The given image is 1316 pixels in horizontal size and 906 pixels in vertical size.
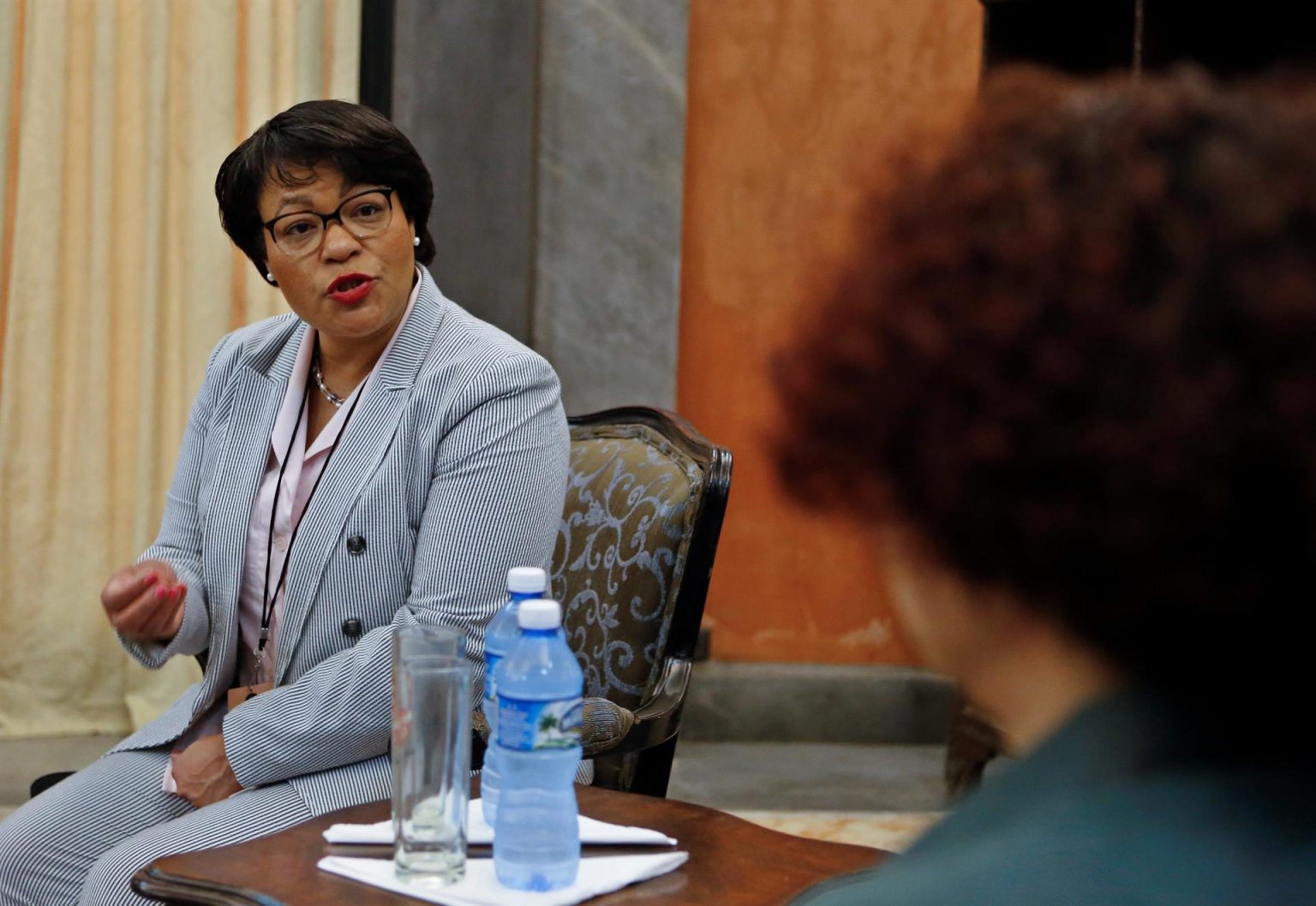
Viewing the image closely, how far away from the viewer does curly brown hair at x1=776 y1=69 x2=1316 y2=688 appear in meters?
0.51

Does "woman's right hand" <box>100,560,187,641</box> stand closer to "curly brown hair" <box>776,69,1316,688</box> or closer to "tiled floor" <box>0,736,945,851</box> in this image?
"curly brown hair" <box>776,69,1316,688</box>

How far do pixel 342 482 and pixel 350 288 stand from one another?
0.91ft

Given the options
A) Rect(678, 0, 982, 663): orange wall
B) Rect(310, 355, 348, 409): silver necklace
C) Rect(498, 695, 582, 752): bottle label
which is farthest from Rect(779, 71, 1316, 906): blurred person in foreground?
Rect(678, 0, 982, 663): orange wall

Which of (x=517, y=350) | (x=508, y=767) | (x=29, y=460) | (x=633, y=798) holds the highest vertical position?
(x=517, y=350)

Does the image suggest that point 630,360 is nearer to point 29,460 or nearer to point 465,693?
point 29,460

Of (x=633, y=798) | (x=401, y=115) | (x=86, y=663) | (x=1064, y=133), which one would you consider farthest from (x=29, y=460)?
(x=1064, y=133)

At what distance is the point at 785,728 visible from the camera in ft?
12.9

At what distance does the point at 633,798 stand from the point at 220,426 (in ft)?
2.84

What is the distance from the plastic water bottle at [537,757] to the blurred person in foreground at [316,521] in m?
0.44

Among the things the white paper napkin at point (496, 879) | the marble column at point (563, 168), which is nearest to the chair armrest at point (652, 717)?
the white paper napkin at point (496, 879)

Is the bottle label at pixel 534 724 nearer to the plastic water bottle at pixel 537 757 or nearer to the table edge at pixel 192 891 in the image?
the plastic water bottle at pixel 537 757

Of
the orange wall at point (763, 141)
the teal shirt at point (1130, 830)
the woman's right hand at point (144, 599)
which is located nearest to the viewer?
the teal shirt at point (1130, 830)

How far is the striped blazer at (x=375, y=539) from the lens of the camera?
1706 mm

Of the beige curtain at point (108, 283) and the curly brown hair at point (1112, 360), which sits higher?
the curly brown hair at point (1112, 360)
